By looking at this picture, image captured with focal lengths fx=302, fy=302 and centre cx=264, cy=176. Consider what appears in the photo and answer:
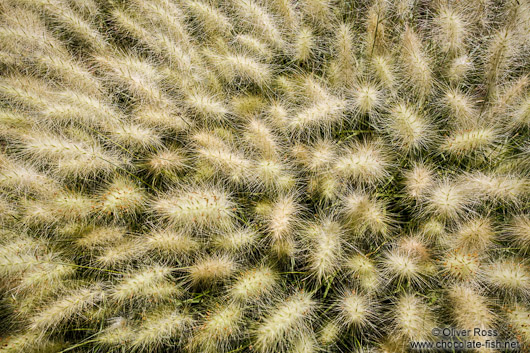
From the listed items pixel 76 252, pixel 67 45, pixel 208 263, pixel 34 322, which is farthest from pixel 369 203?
pixel 67 45

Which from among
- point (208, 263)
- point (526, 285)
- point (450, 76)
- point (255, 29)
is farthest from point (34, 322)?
point (450, 76)

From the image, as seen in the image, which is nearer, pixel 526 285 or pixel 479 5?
pixel 526 285

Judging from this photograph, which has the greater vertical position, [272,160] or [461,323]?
[272,160]

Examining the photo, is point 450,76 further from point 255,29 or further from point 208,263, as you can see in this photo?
point 208,263

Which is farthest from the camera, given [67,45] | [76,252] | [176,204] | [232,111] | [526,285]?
[67,45]

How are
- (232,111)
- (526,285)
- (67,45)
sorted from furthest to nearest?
(67,45), (232,111), (526,285)


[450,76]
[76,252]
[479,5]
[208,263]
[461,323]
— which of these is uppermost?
[479,5]
